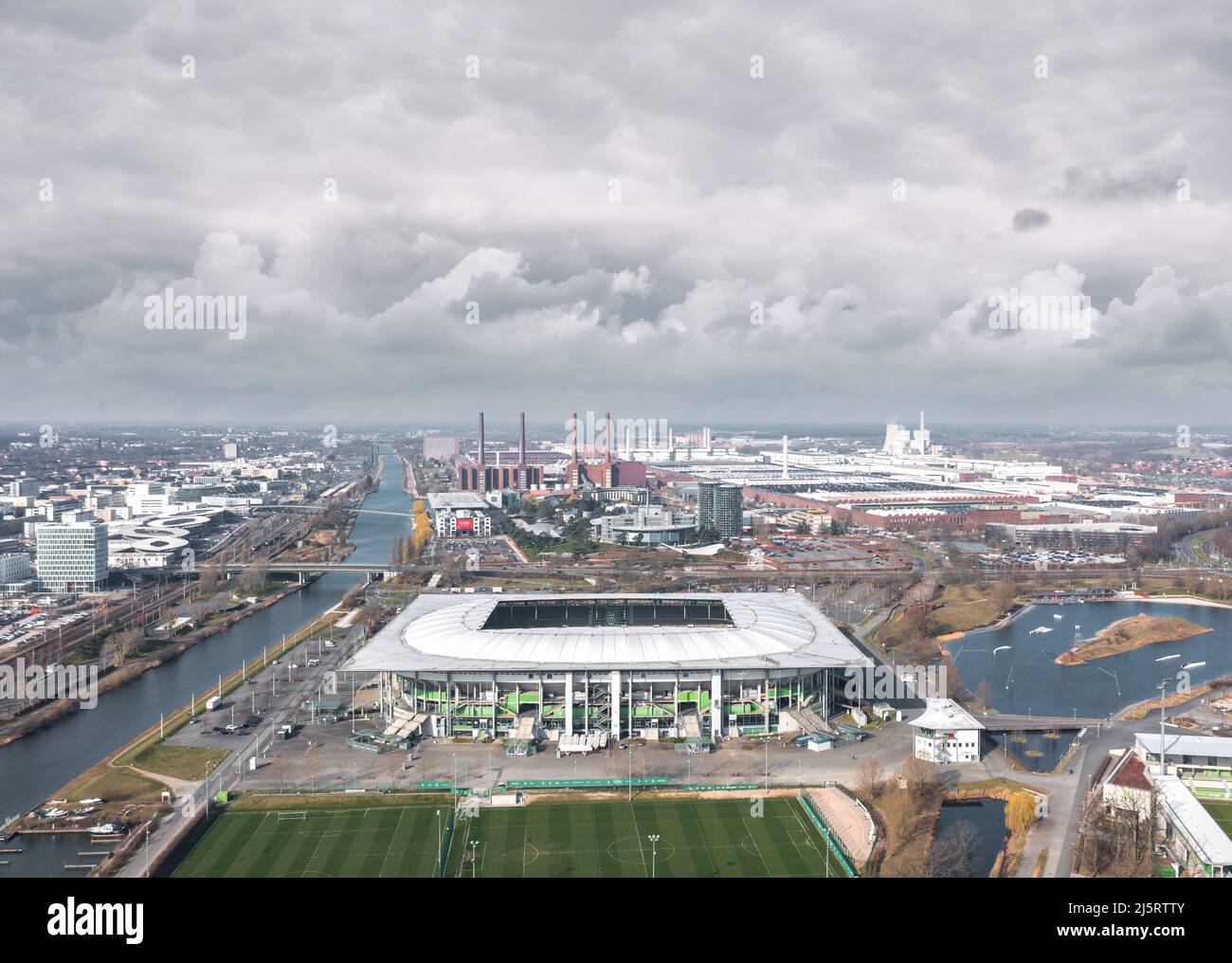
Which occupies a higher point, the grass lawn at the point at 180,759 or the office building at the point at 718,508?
the office building at the point at 718,508

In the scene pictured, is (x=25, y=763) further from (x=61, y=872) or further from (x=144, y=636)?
(x=144, y=636)

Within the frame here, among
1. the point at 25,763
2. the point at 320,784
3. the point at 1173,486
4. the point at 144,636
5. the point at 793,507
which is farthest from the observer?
the point at 1173,486

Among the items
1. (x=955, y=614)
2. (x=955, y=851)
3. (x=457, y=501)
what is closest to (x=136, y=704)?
(x=955, y=851)

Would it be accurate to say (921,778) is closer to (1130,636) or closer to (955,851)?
(955,851)

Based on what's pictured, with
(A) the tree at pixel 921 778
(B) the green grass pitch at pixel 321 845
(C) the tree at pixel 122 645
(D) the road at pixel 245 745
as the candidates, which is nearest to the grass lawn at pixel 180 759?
(D) the road at pixel 245 745

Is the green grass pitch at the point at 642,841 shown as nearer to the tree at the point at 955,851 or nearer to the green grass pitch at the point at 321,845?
the green grass pitch at the point at 321,845

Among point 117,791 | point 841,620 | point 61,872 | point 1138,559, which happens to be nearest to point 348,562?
point 841,620
